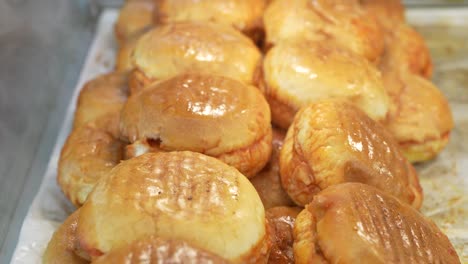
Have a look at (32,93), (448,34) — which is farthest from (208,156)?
(448,34)

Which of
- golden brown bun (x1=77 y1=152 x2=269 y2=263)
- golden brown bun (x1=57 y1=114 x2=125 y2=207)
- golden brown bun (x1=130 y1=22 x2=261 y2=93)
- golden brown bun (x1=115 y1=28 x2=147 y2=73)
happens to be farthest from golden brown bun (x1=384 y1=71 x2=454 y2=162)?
golden brown bun (x1=115 y1=28 x2=147 y2=73)

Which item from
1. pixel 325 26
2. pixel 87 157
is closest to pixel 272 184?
pixel 87 157

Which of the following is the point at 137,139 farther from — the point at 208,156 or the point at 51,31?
the point at 51,31

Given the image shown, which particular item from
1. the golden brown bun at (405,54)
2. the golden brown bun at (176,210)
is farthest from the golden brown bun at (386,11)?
the golden brown bun at (176,210)

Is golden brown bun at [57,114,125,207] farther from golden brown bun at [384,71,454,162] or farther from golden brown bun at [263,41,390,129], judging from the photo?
golden brown bun at [384,71,454,162]

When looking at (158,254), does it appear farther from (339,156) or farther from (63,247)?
(339,156)

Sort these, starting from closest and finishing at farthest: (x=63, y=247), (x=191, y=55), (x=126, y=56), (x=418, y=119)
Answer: (x=63, y=247), (x=191, y=55), (x=418, y=119), (x=126, y=56)
